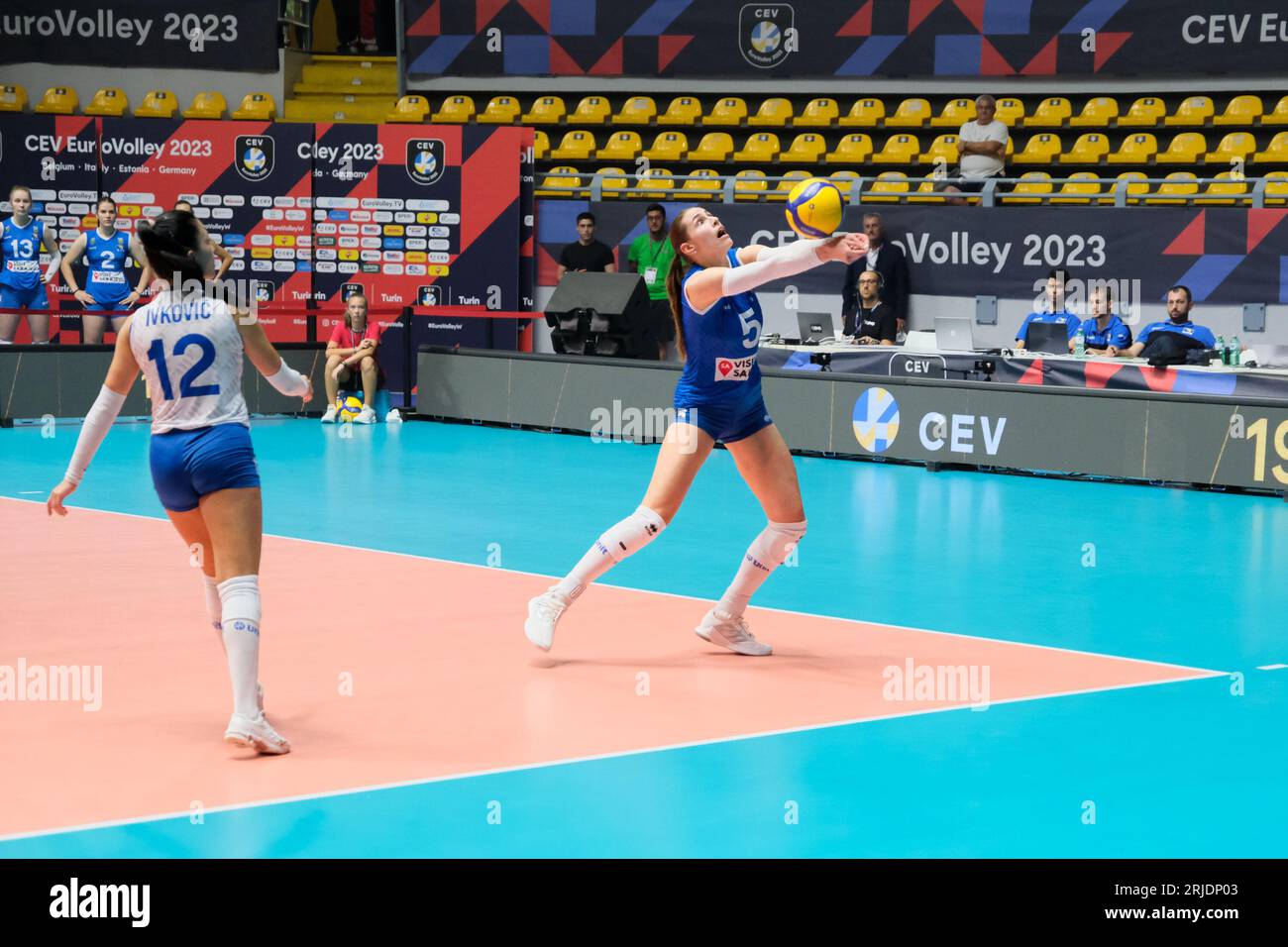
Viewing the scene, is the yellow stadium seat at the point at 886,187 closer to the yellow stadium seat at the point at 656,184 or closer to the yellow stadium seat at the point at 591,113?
the yellow stadium seat at the point at 656,184

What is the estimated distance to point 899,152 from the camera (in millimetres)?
23234

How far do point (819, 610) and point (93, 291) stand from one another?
1366 centimetres

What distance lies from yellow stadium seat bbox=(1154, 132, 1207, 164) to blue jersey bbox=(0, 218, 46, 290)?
47.1 feet

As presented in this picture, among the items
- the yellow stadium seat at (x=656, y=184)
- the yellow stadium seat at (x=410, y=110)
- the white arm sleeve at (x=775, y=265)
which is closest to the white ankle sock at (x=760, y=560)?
the white arm sleeve at (x=775, y=265)

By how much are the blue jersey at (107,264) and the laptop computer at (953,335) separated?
962 centimetres

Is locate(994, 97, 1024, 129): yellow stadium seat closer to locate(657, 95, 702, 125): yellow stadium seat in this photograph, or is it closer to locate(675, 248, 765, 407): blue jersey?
locate(657, 95, 702, 125): yellow stadium seat

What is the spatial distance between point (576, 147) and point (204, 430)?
1914 centimetres

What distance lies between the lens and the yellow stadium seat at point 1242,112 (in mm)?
22453

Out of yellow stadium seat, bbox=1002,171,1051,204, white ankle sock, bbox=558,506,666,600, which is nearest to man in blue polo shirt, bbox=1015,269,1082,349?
yellow stadium seat, bbox=1002,171,1051,204

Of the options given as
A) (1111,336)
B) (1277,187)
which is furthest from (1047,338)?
(1277,187)

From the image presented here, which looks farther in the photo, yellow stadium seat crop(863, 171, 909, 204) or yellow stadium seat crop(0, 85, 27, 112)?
yellow stadium seat crop(0, 85, 27, 112)

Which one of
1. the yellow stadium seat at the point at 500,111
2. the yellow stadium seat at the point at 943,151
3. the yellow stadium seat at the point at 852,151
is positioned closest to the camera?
the yellow stadium seat at the point at 943,151

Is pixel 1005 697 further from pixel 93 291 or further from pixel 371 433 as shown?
pixel 93 291

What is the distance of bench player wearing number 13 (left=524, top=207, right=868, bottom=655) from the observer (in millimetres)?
7570
